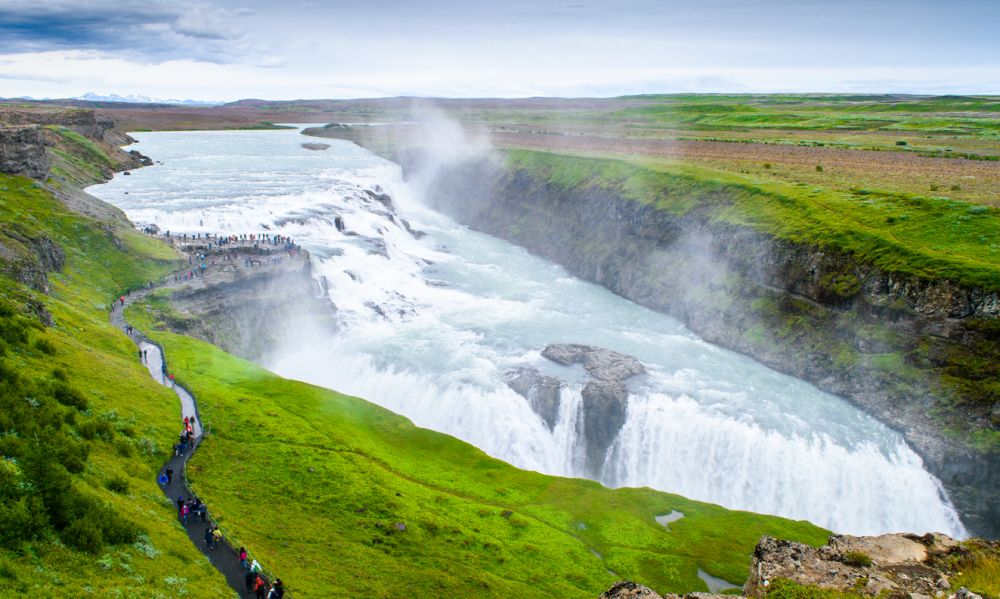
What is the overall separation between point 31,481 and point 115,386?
1815cm

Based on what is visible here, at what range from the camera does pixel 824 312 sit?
58375 mm

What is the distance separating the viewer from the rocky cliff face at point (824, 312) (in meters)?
45.7

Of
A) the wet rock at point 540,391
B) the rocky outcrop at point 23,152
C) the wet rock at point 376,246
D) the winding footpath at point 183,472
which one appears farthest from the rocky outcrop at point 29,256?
the wet rock at point 540,391

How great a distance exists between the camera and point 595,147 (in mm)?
134000

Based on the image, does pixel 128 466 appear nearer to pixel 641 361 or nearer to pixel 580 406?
pixel 580 406

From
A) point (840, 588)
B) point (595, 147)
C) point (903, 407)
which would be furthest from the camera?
point (595, 147)

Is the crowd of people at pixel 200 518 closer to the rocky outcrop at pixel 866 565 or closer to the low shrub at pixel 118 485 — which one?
the low shrub at pixel 118 485

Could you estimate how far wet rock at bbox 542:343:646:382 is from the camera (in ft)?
174

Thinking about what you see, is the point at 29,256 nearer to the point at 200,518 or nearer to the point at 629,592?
the point at 200,518

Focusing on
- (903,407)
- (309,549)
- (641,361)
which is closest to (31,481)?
(309,549)

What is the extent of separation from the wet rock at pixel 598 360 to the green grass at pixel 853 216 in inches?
923

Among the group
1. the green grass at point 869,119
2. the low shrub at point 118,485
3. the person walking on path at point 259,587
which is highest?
the green grass at point 869,119

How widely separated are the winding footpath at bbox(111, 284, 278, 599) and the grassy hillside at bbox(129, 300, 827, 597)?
2.52ft

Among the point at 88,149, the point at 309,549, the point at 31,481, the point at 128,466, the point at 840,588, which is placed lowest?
the point at 309,549
